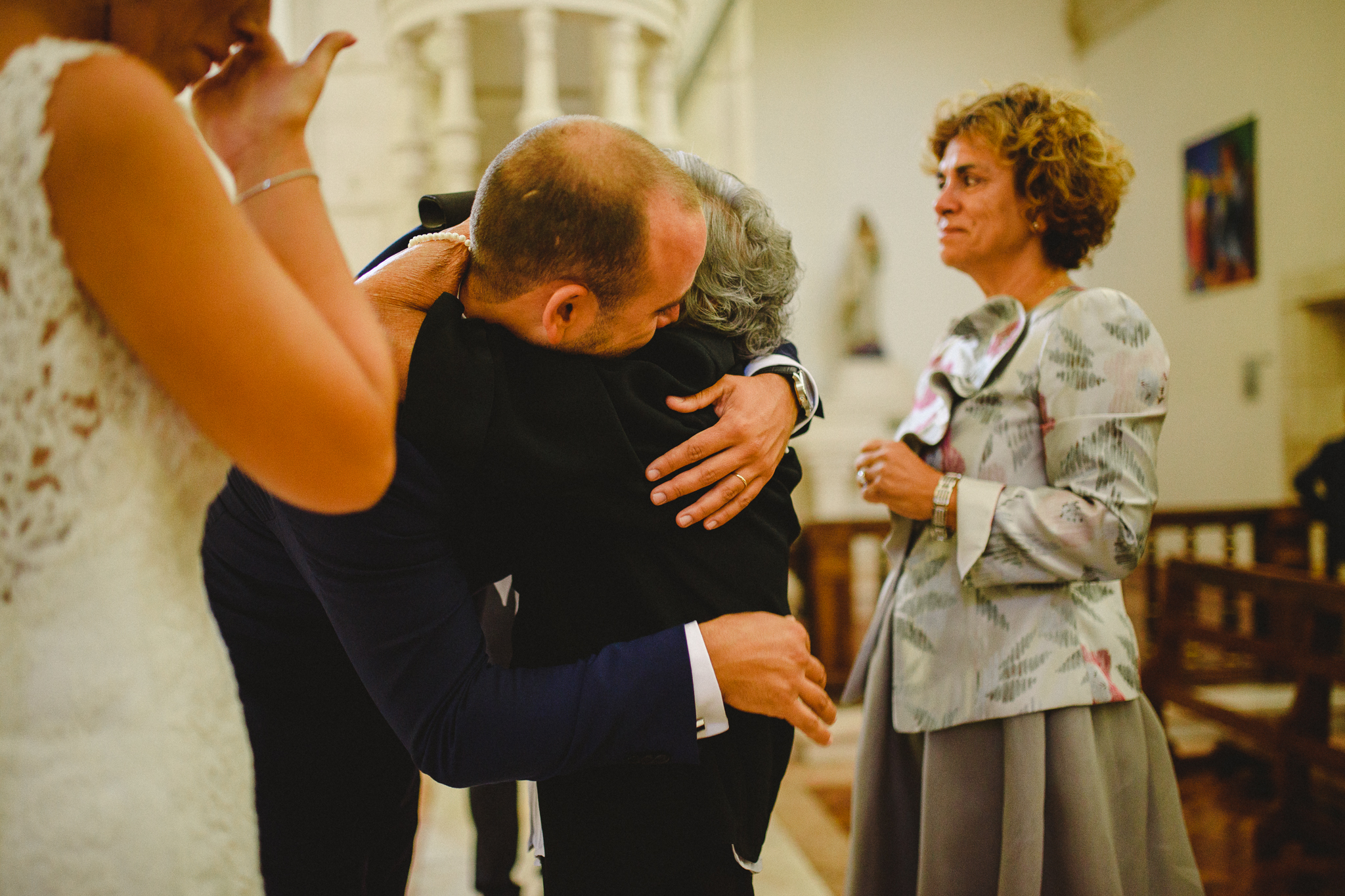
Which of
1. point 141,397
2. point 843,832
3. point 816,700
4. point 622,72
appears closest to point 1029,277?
Result: point 816,700

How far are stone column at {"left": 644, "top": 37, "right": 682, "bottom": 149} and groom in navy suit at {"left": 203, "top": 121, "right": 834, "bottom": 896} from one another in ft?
17.8

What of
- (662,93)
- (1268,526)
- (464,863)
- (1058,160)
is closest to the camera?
(1058,160)

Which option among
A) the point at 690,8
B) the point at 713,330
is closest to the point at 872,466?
the point at 713,330

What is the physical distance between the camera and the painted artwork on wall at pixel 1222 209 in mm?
7973

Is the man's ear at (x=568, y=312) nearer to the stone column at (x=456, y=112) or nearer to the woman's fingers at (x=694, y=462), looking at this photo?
the woman's fingers at (x=694, y=462)

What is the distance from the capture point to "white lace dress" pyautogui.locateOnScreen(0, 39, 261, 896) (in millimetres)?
636

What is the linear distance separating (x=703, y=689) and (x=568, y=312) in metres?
0.50

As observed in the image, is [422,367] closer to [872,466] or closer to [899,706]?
[872,466]

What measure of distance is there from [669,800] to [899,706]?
733 mm

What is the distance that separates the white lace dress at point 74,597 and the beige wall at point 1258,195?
29.3 ft

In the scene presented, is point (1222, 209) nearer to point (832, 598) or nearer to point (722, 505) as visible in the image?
point (832, 598)

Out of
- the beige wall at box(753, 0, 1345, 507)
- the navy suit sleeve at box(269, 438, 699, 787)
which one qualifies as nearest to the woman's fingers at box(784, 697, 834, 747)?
the navy suit sleeve at box(269, 438, 699, 787)

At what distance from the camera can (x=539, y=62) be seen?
5961 millimetres

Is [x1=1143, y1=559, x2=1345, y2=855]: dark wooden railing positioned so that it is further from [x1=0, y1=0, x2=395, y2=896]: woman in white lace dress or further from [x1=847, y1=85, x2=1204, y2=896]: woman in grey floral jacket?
[x1=0, y1=0, x2=395, y2=896]: woman in white lace dress
